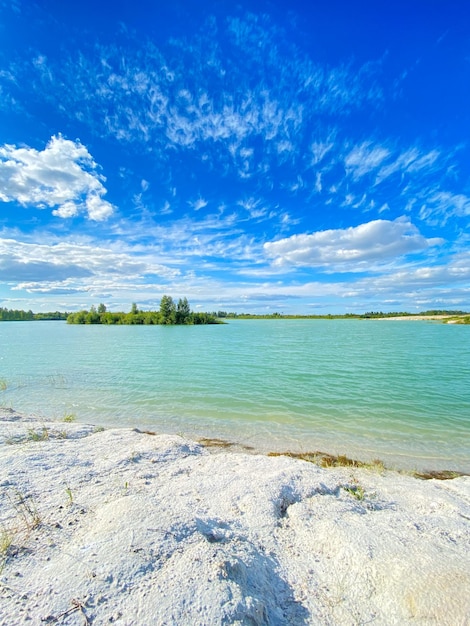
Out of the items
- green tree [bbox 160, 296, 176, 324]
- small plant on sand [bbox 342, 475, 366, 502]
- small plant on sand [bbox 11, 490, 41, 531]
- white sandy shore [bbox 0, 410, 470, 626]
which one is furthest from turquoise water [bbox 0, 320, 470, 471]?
green tree [bbox 160, 296, 176, 324]

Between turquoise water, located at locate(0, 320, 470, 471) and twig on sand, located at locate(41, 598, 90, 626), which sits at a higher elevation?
twig on sand, located at locate(41, 598, 90, 626)

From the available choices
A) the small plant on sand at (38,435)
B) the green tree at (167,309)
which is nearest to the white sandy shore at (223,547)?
the small plant on sand at (38,435)

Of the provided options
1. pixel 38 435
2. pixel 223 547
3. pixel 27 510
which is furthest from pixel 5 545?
pixel 38 435

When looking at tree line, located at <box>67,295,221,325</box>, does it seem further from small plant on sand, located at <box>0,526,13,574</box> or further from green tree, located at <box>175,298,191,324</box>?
small plant on sand, located at <box>0,526,13,574</box>

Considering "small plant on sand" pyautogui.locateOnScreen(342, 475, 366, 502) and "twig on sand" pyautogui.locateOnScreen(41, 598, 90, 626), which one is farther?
"small plant on sand" pyautogui.locateOnScreen(342, 475, 366, 502)

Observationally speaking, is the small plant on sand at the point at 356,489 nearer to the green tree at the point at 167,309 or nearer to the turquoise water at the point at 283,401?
the turquoise water at the point at 283,401

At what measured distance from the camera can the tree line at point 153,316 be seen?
12775 cm

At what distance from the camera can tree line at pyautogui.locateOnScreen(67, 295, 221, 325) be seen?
127750mm

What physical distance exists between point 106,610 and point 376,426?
39.7ft

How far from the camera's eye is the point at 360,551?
159 inches

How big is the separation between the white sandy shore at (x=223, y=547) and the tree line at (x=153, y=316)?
123614 mm

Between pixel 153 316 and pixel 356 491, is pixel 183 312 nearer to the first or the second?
pixel 153 316

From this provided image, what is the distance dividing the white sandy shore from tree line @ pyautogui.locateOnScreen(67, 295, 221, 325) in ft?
406

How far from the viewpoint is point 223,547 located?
12.4ft
